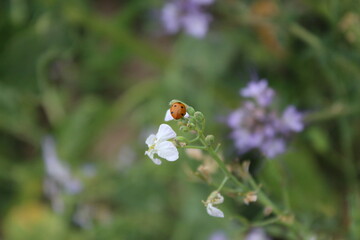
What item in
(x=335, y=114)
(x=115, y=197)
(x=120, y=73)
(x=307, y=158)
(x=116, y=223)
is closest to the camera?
(x=335, y=114)

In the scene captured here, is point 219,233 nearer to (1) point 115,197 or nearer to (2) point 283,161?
(2) point 283,161

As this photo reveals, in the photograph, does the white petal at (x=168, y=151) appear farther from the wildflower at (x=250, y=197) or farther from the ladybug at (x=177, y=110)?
the wildflower at (x=250, y=197)

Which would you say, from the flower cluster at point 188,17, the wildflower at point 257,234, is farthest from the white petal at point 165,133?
the flower cluster at point 188,17

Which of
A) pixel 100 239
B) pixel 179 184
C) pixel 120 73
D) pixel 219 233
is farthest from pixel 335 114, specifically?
pixel 120 73

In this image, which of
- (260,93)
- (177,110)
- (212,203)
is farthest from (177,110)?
(260,93)

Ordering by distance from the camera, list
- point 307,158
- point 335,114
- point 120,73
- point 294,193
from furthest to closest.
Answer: point 120,73
point 307,158
point 294,193
point 335,114

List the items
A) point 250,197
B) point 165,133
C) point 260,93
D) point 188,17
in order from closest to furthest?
point 165,133 → point 250,197 → point 260,93 → point 188,17

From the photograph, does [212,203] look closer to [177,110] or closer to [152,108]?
[177,110]

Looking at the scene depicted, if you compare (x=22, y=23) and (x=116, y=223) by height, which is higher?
(x=22, y=23)
